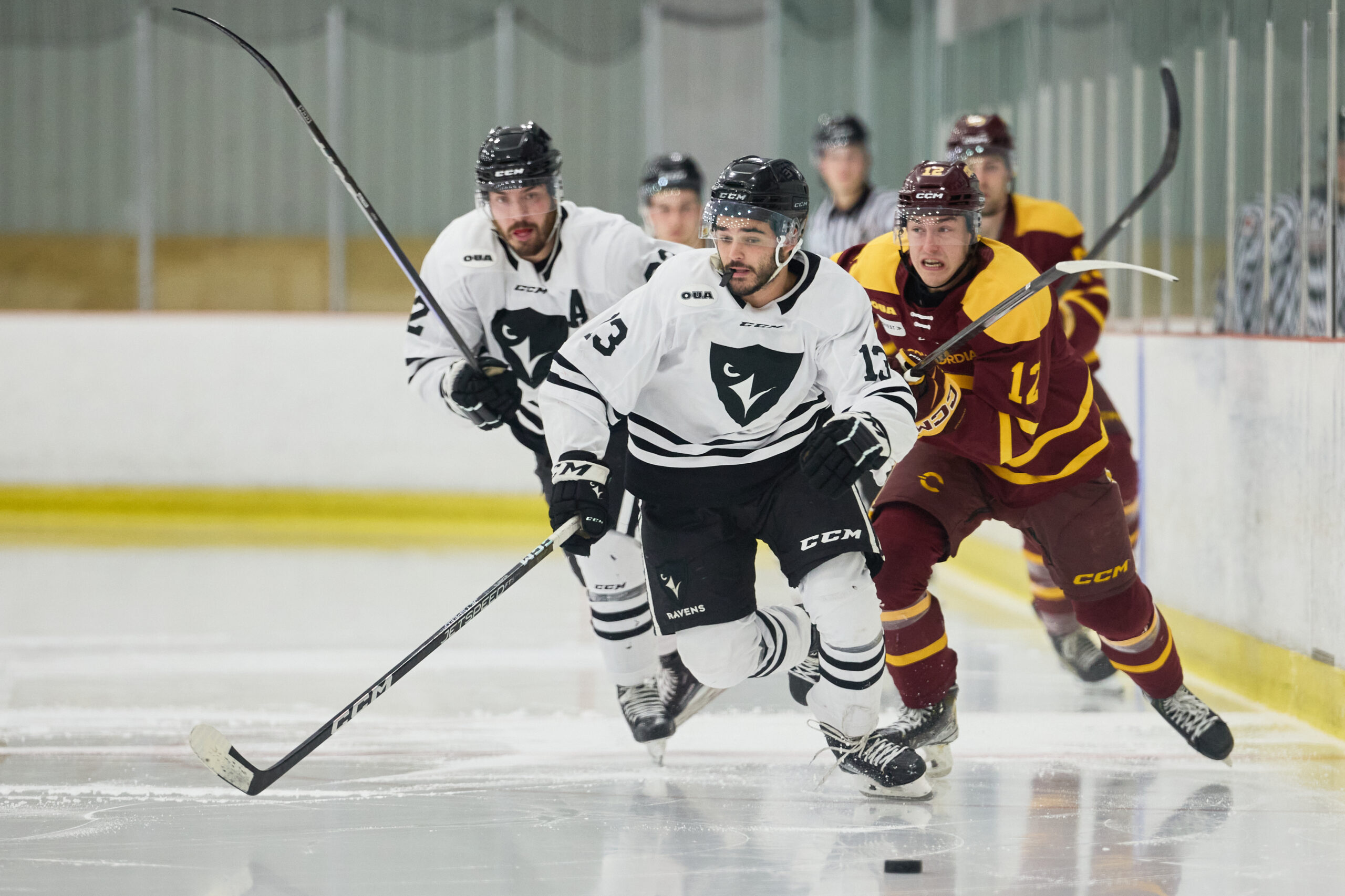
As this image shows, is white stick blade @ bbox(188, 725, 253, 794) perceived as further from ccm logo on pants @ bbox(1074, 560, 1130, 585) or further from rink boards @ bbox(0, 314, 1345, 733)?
rink boards @ bbox(0, 314, 1345, 733)

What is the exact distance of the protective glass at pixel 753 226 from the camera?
8.92 ft

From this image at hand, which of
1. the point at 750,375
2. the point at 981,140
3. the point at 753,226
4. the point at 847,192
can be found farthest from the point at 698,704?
the point at 847,192

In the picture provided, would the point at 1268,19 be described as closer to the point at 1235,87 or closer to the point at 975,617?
the point at 1235,87

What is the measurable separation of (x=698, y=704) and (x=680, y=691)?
7 centimetres

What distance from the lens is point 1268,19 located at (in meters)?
3.90

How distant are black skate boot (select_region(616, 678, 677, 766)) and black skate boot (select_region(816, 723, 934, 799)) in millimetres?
377

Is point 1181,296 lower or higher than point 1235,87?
lower

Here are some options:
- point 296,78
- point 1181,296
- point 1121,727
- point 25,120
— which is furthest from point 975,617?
point 25,120

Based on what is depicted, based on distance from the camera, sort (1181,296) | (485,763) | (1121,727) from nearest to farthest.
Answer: (485,763) < (1121,727) < (1181,296)

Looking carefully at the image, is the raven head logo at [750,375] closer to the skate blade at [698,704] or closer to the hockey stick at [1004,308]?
the hockey stick at [1004,308]

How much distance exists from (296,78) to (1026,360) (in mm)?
5414

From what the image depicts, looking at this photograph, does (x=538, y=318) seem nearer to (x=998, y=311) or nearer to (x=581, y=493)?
(x=581, y=493)

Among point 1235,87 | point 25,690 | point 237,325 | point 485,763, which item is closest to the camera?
point 485,763

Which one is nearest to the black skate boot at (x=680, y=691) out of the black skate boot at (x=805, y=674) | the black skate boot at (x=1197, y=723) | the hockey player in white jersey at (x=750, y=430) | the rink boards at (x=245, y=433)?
the black skate boot at (x=805, y=674)
